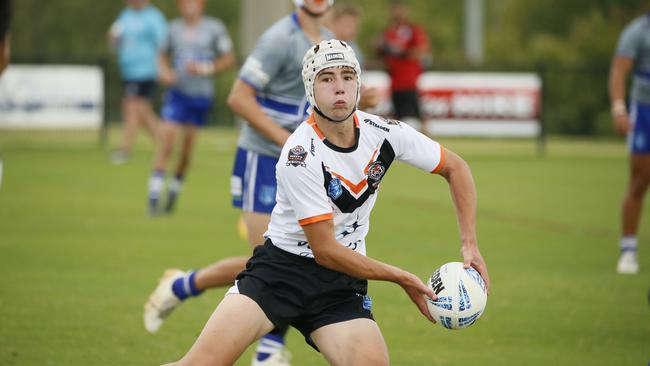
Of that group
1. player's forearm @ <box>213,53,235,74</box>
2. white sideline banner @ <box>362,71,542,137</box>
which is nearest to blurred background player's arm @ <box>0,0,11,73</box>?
player's forearm @ <box>213,53,235,74</box>

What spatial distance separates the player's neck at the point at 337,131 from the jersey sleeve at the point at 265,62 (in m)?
1.85

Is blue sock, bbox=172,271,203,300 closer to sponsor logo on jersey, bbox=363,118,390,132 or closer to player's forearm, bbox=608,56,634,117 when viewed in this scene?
sponsor logo on jersey, bbox=363,118,390,132

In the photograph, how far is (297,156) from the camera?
5.48m

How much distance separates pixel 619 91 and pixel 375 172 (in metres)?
5.52

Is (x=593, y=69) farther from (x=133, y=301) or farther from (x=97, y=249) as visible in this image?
(x=133, y=301)

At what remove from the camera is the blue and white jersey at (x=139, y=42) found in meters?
20.3

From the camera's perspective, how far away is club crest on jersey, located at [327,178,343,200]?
5527 millimetres

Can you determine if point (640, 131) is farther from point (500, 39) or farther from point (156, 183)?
point (500, 39)

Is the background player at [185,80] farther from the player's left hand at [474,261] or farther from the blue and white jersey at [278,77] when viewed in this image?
the player's left hand at [474,261]

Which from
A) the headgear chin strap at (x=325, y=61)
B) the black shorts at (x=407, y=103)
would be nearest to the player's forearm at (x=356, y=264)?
the headgear chin strap at (x=325, y=61)

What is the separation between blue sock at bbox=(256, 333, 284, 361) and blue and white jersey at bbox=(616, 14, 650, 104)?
486 centimetres

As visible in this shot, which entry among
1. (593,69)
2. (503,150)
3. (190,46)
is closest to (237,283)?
(190,46)

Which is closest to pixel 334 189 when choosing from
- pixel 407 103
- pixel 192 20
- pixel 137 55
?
pixel 192 20

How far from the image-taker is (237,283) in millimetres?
5641
